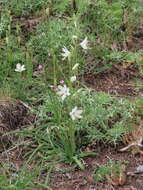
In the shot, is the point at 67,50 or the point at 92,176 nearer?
the point at 92,176

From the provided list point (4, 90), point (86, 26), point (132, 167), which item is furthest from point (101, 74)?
point (132, 167)

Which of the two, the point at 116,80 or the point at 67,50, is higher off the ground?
the point at 67,50

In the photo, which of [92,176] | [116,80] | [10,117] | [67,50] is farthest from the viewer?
Result: [116,80]

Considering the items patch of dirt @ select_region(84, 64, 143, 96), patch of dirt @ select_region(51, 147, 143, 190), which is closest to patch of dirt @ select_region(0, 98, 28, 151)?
patch of dirt @ select_region(51, 147, 143, 190)

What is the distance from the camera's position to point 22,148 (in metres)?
3.22

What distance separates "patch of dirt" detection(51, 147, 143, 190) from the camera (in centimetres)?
283

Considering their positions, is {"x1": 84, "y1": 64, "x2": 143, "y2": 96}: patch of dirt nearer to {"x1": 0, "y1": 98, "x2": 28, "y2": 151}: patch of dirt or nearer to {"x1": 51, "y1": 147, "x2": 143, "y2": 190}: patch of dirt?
{"x1": 0, "y1": 98, "x2": 28, "y2": 151}: patch of dirt

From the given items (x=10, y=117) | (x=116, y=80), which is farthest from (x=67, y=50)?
(x=116, y=80)

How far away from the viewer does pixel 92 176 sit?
290 cm

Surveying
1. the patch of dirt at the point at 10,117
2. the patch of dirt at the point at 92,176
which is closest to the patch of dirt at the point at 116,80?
the patch of dirt at the point at 10,117

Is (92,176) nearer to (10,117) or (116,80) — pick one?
(10,117)

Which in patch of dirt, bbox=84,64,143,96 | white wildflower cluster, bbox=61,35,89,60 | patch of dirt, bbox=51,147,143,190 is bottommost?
patch of dirt, bbox=51,147,143,190

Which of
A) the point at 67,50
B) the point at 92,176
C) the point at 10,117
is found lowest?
the point at 92,176

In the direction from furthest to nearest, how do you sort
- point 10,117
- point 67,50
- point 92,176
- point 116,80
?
1. point 116,80
2. point 10,117
3. point 67,50
4. point 92,176
